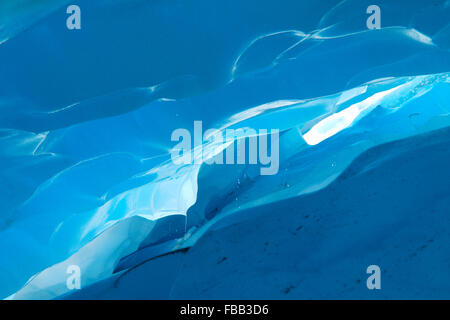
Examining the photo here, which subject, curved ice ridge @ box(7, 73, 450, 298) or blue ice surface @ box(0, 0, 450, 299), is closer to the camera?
blue ice surface @ box(0, 0, 450, 299)

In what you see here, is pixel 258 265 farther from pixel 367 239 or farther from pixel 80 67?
pixel 80 67

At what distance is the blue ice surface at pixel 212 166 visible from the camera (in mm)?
2146

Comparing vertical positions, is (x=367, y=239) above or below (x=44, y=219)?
below

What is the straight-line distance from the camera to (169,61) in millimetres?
2279

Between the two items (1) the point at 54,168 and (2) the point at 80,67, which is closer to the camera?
(2) the point at 80,67

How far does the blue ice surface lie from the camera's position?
215cm

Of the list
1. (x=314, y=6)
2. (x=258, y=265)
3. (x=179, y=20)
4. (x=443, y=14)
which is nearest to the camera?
(x=179, y=20)

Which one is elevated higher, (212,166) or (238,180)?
(212,166)

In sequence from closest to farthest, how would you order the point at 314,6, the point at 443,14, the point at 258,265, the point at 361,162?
1. the point at 314,6
2. the point at 443,14
3. the point at 258,265
4. the point at 361,162

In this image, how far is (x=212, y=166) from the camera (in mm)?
3465

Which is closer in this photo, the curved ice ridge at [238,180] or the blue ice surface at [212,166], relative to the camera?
the blue ice surface at [212,166]
